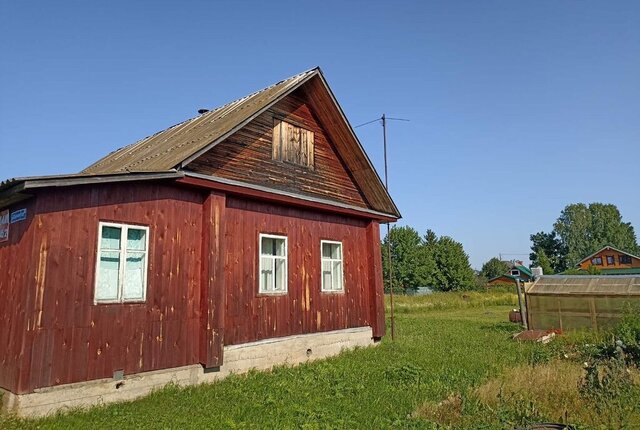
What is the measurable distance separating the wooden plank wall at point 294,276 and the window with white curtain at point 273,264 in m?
0.15

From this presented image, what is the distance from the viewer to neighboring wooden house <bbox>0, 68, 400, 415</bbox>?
683cm

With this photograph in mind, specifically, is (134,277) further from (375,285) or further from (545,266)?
(545,266)

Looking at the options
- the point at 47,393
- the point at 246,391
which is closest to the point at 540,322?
the point at 246,391

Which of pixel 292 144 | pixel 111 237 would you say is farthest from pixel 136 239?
pixel 292 144

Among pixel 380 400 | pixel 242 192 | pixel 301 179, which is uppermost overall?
pixel 301 179

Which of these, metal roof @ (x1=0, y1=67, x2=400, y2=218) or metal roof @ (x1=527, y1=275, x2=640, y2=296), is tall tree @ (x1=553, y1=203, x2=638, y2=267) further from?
metal roof @ (x1=0, y1=67, x2=400, y2=218)

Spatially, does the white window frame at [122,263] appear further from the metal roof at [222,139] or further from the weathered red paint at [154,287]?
the metal roof at [222,139]

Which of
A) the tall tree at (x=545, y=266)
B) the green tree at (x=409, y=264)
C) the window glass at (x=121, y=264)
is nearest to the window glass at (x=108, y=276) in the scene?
the window glass at (x=121, y=264)

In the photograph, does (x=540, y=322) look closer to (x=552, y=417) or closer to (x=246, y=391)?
(x=552, y=417)

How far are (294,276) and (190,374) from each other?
11.5ft

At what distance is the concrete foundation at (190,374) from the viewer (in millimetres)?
6496

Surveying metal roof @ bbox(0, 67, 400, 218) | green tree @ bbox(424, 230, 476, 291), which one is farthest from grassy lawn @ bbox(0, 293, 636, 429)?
green tree @ bbox(424, 230, 476, 291)

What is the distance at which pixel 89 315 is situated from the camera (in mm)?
7184

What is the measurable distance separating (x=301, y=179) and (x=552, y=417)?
7.68 m
